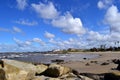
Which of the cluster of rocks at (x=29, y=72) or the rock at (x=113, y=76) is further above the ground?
the cluster of rocks at (x=29, y=72)

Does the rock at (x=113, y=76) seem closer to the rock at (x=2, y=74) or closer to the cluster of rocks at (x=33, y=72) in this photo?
the cluster of rocks at (x=33, y=72)

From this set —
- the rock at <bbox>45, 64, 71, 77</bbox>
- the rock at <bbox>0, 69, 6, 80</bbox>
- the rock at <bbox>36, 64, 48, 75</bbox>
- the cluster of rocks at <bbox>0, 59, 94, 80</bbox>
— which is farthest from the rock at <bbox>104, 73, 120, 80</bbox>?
the rock at <bbox>0, 69, 6, 80</bbox>

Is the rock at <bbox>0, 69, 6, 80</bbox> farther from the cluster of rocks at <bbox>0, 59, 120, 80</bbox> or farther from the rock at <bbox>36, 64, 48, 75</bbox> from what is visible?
the rock at <bbox>36, 64, 48, 75</bbox>

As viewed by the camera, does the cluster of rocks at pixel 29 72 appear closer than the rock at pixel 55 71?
Yes

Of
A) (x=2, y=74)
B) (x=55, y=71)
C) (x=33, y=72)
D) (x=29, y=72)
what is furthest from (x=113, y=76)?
(x=2, y=74)

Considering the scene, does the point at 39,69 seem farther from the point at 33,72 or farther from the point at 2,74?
the point at 2,74

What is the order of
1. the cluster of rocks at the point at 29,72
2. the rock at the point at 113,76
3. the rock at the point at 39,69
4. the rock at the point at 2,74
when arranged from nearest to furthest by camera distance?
the rock at the point at 2,74, the cluster of rocks at the point at 29,72, the rock at the point at 113,76, the rock at the point at 39,69

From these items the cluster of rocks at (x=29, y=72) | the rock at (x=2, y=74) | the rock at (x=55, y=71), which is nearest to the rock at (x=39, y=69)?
the cluster of rocks at (x=29, y=72)

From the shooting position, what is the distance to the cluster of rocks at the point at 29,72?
11.6 m

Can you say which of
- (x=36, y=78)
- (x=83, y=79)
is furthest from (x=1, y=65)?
(x=83, y=79)

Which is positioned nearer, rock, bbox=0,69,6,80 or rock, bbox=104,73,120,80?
rock, bbox=0,69,6,80

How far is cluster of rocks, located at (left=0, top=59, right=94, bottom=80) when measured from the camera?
38.2ft

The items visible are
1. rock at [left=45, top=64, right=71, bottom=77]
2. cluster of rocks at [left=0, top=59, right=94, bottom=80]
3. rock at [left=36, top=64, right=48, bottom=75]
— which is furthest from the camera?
rock at [left=36, top=64, right=48, bottom=75]

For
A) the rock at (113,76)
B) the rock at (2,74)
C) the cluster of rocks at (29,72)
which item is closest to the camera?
the rock at (2,74)
